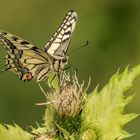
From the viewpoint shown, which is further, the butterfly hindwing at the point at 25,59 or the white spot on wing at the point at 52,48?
the white spot on wing at the point at 52,48

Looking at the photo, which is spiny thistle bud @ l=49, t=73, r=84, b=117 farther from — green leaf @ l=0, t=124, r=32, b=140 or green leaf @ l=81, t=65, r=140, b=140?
green leaf @ l=0, t=124, r=32, b=140

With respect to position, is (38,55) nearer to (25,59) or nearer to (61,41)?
(25,59)

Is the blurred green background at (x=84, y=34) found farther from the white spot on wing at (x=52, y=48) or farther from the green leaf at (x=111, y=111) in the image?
the green leaf at (x=111, y=111)

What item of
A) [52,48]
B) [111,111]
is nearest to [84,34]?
[52,48]

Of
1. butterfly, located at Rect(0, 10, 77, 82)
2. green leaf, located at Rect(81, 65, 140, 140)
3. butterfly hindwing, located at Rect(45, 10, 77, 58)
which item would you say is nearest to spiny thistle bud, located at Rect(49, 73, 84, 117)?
green leaf, located at Rect(81, 65, 140, 140)

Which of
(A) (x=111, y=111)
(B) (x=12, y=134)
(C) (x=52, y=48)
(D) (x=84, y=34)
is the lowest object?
(D) (x=84, y=34)

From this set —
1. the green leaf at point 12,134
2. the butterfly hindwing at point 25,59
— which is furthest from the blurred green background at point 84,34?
the green leaf at point 12,134
